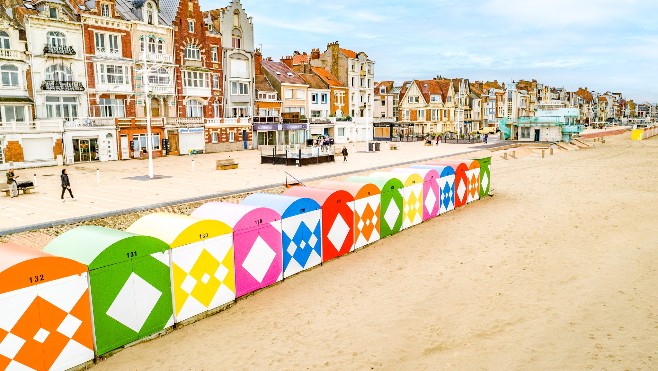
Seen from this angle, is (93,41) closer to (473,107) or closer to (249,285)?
(249,285)

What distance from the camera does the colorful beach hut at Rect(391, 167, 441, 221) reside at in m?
18.6

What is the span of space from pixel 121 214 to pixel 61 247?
8994mm

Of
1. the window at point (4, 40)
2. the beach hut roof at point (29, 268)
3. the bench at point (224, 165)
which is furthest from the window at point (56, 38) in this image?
the beach hut roof at point (29, 268)

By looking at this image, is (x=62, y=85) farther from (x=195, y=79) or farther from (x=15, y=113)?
(x=195, y=79)

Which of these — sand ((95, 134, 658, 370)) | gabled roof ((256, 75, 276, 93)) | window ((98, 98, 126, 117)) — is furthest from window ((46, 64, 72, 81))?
sand ((95, 134, 658, 370))

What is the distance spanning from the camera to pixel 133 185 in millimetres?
24844

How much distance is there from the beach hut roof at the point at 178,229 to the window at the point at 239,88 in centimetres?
4367

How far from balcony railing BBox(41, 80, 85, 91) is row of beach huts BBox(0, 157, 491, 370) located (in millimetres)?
31978

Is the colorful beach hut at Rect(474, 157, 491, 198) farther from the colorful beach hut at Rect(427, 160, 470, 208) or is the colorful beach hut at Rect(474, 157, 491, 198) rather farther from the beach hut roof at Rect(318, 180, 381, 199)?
the beach hut roof at Rect(318, 180, 381, 199)

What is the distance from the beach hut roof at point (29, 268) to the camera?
7133 mm

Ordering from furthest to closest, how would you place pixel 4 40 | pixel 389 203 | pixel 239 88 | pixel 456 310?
1. pixel 239 88
2. pixel 4 40
3. pixel 389 203
4. pixel 456 310

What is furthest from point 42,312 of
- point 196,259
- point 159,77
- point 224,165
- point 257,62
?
point 257,62

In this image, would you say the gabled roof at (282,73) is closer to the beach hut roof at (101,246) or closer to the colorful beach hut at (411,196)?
the colorful beach hut at (411,196)

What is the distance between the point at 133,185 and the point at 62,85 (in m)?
19.2
